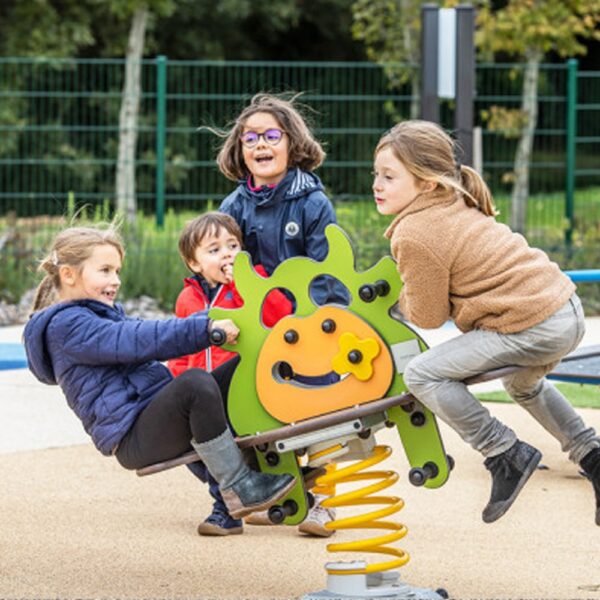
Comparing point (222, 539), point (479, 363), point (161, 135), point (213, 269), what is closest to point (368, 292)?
point (479, 363)

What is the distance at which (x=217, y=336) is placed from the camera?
4.10 metres

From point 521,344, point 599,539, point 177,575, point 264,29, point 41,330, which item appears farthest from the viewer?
point 264,29

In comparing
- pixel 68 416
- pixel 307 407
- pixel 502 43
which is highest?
pixel 502 43

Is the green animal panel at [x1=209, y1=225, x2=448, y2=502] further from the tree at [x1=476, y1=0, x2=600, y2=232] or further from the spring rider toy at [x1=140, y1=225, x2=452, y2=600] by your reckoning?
the tree at [x1=476, y1=0, x2=600, y2=232]

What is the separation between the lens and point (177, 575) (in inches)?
187

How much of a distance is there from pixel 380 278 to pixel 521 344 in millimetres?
427

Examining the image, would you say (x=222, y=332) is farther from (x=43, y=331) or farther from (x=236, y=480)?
(x=43, y=331)

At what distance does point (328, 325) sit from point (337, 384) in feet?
0.54

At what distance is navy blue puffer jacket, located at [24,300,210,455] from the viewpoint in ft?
13.8

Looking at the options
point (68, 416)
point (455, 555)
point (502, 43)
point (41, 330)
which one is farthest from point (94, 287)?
point (502, 43)

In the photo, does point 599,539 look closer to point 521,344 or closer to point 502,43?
point 521,344

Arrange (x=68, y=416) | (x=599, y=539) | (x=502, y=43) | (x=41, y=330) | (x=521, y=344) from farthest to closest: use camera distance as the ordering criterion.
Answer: (x=502, y=43), (x=68, y=416), (x=599, y=539), (x=41, y=330), (x=521, y=344)

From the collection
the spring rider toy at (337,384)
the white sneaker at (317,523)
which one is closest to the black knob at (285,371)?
the spring rider toy at (337,384)

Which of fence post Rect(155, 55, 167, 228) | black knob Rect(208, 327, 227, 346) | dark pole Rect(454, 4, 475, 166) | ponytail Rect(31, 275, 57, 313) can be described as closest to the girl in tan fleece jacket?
black knob Rect(208, 327, 227, 346)
